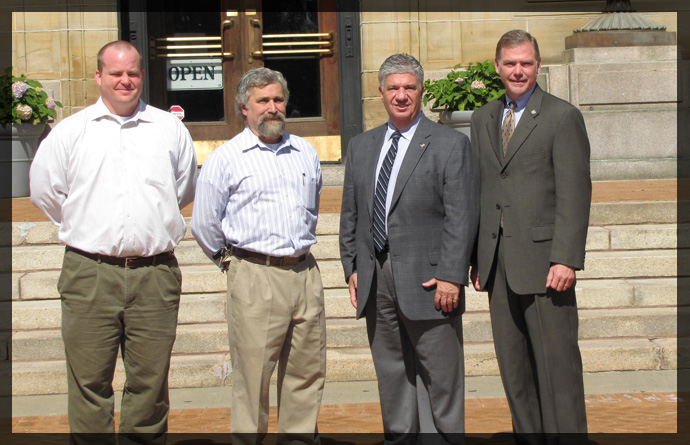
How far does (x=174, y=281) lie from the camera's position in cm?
441

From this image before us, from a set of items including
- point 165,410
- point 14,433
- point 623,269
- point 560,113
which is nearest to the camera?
point 560,113

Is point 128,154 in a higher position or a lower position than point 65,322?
higher

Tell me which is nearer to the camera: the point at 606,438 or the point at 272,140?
the point at 272,140

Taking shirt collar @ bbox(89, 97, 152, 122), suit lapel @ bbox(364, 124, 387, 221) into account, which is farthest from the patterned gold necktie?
shirt collar @ bbox(89, 97, 152, 122)

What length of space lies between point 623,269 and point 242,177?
13.2 ft

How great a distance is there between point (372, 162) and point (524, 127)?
79cm

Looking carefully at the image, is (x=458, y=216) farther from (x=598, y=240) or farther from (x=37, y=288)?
(x=37, y=288)

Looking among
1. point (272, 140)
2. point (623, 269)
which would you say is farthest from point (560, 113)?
point (623, 269)

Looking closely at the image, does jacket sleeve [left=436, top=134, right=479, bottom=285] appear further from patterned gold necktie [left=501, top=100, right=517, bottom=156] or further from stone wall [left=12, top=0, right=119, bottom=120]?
stone wall [left=12, top=0, right=119, bottom=120]

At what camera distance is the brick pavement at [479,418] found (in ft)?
16.9

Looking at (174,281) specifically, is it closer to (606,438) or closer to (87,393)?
(87,393)

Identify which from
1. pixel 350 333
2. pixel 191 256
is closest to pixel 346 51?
pixel 191 256

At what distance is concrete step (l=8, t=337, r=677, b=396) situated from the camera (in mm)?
6211

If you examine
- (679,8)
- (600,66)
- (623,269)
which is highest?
(679,8)
